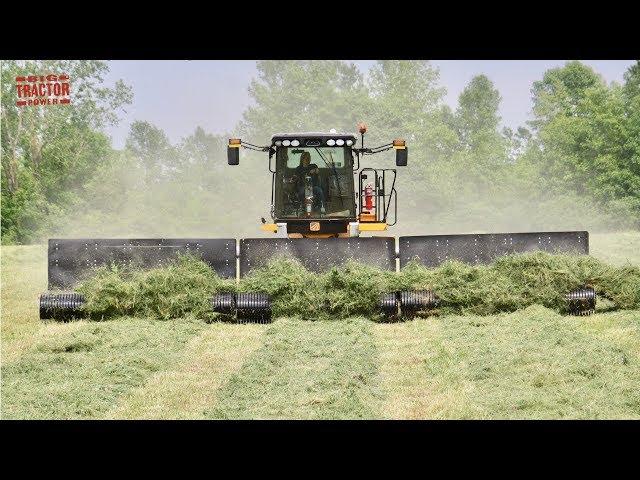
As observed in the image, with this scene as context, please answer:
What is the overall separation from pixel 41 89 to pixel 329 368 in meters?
23.6

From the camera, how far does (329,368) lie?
8.60 metres

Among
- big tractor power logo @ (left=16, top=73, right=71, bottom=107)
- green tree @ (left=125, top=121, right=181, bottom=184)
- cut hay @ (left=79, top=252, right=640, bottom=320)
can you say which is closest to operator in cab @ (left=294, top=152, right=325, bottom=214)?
cut hay @ (left=79, top=252, right=640, bottom=320)

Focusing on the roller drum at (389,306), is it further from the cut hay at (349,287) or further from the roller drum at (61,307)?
the roller drum at (61,307)

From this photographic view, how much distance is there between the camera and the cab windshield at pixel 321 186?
557 inches

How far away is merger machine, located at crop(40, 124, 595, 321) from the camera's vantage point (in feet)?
39.0

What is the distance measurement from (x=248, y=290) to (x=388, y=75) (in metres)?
40.2

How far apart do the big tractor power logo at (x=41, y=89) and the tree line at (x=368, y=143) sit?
0.50 metres

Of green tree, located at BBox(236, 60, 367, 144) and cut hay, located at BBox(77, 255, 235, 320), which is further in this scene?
green tree, located at BBox(236, 60, 367, 144)

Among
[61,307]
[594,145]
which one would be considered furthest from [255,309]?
[594,145]

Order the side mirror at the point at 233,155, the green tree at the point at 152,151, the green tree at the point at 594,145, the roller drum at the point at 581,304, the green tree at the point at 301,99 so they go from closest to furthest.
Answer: the roller drum at the point at 581,304
the side mirror at the point at 233,155
the green tree at the point at 594,145
the green tree at the point at 152,151
the green tree at the point at 301,99

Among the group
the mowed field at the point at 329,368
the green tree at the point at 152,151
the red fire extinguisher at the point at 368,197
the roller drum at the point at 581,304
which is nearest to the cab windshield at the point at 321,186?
the red fire extinguisher at the point at 368,197

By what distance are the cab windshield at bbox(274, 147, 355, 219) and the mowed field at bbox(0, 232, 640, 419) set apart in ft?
9.59

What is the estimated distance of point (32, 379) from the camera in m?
8.40

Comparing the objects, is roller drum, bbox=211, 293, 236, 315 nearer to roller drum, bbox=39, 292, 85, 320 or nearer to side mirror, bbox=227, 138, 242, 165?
roller drum, bbox=39, 292, 85, 320
